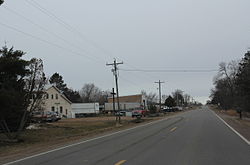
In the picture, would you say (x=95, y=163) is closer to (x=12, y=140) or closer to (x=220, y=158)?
(x=220, y=158)

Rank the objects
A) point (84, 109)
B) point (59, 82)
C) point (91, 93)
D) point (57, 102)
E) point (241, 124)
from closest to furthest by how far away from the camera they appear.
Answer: point (241, 124)
point (57, 102)
point (84, 109)
point (59, 82)
point (91, 93)

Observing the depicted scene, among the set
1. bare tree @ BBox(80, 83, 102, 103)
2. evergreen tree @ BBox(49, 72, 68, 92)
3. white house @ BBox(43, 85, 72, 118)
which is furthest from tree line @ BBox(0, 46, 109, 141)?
bare tree @ BBox(80, 83, 102, 103)

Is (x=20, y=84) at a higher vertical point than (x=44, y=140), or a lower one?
higher

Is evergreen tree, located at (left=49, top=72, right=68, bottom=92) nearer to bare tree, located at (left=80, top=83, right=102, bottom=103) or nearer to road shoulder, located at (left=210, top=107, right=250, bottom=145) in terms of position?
bare tree, located at (left=80, top=83, right=102, bottom=103)

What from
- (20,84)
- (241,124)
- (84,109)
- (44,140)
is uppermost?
(20,84)

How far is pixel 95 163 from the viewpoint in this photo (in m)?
9.15

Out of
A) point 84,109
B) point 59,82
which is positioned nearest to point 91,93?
point 59,82

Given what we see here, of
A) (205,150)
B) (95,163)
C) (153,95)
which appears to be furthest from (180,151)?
(153,95)

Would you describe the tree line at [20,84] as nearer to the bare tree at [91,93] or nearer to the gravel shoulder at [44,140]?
the gravel shoulder at [44,140]

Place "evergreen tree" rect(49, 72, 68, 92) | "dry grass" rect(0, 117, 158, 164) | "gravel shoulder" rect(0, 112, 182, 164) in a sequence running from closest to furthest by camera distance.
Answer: "gravel shoulder" rect(0, 112, 182, 164)
"dry grass" rect(0, 117, 158, 164)
"evergreen tree" rect(49, 72, 68, 92)

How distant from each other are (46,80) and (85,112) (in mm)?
60255

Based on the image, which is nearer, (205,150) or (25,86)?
(205,150)

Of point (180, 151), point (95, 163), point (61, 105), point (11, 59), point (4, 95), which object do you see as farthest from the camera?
point (61, 105)

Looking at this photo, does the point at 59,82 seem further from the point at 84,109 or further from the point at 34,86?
the point at 34,86
